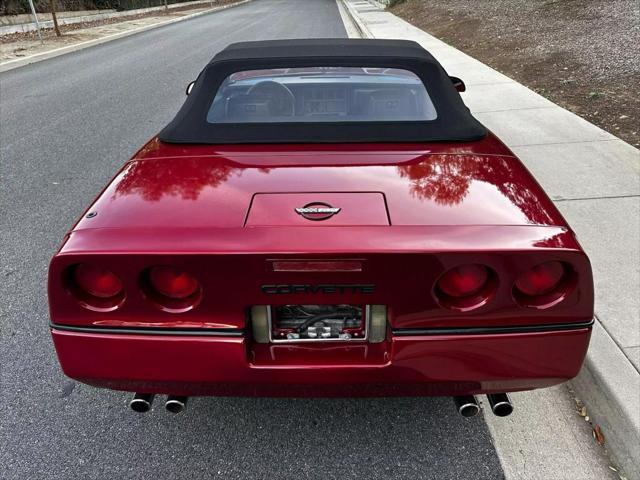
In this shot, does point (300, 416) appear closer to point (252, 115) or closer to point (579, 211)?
point (252, 115)

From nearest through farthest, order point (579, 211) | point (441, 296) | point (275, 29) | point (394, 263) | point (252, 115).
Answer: point (394, 263) → point (441, 296) → point (252, 115) → point (579, 211) → point (275, 29)

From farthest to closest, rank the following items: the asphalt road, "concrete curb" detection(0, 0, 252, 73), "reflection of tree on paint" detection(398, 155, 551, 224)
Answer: "concrete curb" detection(0, 0, 252, 73) < the asphalt road < "reflection of tree on paint" detection(398, 155, 551, 224)

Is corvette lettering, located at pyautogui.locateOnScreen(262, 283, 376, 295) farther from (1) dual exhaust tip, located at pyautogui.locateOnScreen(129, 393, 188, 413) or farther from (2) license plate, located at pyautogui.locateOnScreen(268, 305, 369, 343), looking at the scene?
(1) dual exhaust tip, located at pyautogui.locateOnScreen(129, 393, 188, 413)

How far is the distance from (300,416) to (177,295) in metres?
0.96

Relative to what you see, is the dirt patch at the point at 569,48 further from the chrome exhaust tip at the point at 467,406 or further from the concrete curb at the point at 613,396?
the chrome exhaust tip at the point at 467,406

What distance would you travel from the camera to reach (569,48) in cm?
952

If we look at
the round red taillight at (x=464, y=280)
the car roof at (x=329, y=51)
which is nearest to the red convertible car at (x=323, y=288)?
the round red taillight at (x=464, y=280)

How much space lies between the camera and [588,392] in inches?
92.4

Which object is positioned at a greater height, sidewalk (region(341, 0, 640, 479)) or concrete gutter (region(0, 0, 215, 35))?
sidewalk (region(341, 0, 640, 479))

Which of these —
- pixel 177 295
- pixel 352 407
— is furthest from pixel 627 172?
pixel 177 295

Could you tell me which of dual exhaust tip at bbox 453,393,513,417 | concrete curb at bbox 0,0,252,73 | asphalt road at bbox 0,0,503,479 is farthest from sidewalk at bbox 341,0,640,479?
concrete curb at bbox 0,0,252,73

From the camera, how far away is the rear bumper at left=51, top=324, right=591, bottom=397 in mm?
1716

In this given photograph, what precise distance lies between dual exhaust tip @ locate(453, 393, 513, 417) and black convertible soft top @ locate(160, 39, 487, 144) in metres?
1.10

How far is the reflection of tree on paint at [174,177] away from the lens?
1.95 metres
